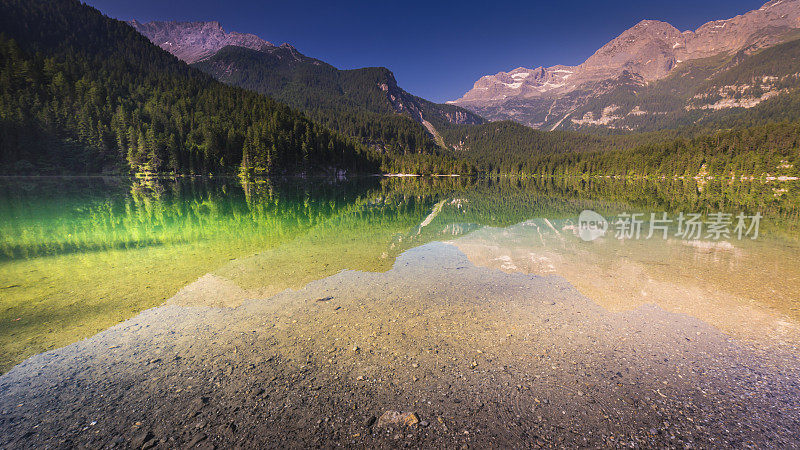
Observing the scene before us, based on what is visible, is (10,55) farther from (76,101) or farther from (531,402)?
(531,402)

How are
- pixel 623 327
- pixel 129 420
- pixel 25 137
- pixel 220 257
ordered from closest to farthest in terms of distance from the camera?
pixel 129 420 < pixel 623 327 < pixel 220 257 < pixel 25 137

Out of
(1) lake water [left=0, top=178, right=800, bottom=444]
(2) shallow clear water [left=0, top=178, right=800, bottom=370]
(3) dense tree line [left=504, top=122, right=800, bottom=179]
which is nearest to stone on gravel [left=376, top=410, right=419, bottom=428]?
(1) lake water [left=0, top=178, right=800, bottom=444]

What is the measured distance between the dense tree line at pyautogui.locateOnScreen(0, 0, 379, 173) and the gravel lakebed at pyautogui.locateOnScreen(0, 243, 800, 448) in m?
106

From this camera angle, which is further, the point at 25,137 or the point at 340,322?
the point at 25,137

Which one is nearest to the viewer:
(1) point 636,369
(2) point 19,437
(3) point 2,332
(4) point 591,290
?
(2) point 19,437

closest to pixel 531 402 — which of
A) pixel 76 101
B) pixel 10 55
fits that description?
pixel 76 101

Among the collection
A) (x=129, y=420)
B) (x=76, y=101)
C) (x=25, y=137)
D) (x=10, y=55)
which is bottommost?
(x=129, y=420)

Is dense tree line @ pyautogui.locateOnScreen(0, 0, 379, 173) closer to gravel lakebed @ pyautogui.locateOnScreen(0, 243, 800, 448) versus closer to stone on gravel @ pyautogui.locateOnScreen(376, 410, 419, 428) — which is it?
gravel lakebed @ pyautogui.locateOnScreen(0, 243, 800, 448)

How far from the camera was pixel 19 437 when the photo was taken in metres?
4.27

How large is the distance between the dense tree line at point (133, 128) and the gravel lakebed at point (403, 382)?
10603 cm

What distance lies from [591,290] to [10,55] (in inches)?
7255

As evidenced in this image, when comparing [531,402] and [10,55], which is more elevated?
[10,55]

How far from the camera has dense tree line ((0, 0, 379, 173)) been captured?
3388 inches

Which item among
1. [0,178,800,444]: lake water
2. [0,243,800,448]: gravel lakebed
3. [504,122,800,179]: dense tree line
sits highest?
[504,122,800,179]: dense tree line
